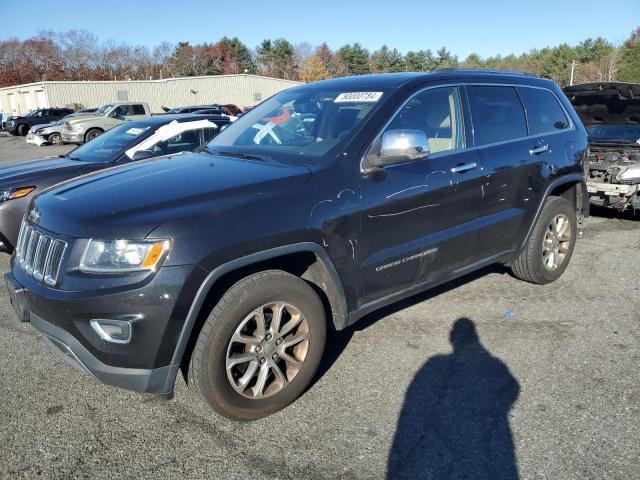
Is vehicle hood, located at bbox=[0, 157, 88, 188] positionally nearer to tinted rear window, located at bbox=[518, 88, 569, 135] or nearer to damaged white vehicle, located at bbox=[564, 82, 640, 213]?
tinted rear window, located at bbox=[518, 88, 569, 135]

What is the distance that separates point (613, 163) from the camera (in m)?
7.31

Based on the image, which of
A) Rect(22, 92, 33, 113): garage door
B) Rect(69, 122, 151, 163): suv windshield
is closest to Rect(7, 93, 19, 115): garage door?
Rect(22, 92, 33, 113): garage door

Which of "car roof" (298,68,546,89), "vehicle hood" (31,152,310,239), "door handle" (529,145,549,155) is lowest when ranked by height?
"vehicle hood" (31,152,310,239)

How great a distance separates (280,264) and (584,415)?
6.31 ft

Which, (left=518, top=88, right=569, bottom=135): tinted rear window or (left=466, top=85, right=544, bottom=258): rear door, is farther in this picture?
(left=518, top=88, right=569, bottom=135): tinted rear window

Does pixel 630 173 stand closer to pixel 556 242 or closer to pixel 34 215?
pixel 556 242

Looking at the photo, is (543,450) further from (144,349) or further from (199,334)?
(144,349)

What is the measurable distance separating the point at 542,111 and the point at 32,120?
3269 cm

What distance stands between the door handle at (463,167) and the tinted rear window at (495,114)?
9.0 inches

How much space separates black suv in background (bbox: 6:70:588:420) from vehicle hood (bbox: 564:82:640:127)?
4513mm

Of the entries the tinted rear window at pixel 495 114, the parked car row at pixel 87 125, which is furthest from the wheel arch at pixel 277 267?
the parked car row at pixel 87 125

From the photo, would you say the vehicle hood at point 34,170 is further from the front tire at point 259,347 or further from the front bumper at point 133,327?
the front tire at point 259,347

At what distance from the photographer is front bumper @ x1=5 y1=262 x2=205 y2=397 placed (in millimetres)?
2377

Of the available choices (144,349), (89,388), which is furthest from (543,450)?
(89,388)
